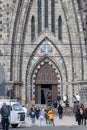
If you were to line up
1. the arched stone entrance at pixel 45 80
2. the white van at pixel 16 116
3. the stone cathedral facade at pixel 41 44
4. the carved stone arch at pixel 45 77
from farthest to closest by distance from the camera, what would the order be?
the arched stone entrance at pixel 45 80
the carved stone arch at pixel 45 77
the stone cathedral facade at pixel 41 44
the white van at pixel 16 116

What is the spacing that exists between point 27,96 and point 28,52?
12.6ft

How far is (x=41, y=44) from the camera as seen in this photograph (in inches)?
2162

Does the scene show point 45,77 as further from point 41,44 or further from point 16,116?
point 16,116

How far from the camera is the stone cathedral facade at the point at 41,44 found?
5422 centimetres

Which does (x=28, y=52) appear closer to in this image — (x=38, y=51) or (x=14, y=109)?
(x=38, y=51)

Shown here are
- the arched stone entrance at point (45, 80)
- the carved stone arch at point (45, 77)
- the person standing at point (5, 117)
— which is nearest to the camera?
the person standing at point (5, 117)

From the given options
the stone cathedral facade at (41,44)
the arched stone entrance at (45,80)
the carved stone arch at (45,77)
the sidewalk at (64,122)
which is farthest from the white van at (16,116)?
the arched stone entrance at (45,80)

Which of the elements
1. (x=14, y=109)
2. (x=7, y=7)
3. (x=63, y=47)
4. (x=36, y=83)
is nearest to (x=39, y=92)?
(x=36, y=83)

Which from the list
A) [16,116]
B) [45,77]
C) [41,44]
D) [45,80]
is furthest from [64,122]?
[41,44]

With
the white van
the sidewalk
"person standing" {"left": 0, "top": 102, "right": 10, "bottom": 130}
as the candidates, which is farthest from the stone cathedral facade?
"person standing" {"left": 0, "top": 102, "right": 10, "bottom": 130}

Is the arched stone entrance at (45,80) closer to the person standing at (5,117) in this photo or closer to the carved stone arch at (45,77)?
the carved stone arch at (45,77)

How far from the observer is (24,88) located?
54.5 metres

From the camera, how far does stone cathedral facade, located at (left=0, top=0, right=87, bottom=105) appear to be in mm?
54219

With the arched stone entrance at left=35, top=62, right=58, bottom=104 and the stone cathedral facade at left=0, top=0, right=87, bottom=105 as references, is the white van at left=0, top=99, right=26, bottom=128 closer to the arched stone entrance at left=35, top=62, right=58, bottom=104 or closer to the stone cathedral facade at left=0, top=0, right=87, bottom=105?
the stone cathedral facade at left=0, top=0, right=87, bottom=105
